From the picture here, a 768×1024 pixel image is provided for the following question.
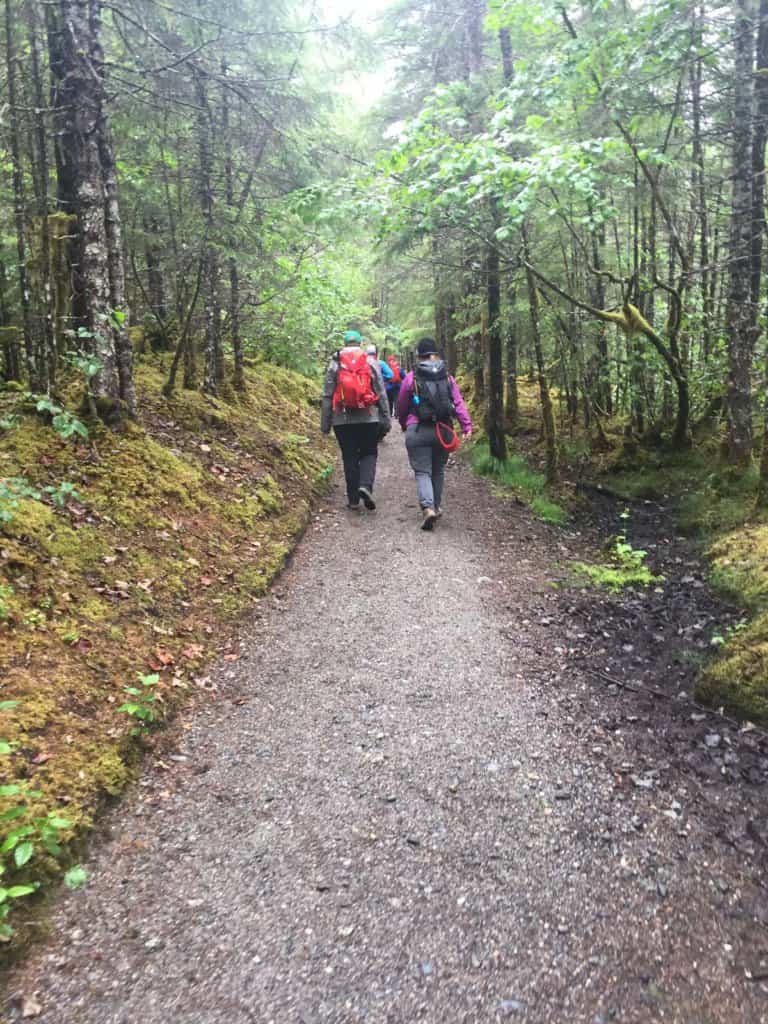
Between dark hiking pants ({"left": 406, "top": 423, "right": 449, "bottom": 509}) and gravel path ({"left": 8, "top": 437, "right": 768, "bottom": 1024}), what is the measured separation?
3794 mm

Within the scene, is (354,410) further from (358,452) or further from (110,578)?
(110,578)

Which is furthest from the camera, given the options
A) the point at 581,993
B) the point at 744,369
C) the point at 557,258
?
the point at 557,258

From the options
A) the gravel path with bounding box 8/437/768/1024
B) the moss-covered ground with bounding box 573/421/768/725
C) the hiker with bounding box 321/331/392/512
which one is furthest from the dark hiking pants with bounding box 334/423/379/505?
the gravel path with bounding box 8/437/768/1024

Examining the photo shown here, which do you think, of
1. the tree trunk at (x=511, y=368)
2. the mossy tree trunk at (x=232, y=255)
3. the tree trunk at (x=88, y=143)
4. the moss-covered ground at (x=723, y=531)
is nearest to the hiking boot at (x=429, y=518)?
the moss-covered ground at (x=723, y=531)

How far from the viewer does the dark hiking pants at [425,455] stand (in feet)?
27.3

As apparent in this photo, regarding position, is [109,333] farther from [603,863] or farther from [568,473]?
[568,473]

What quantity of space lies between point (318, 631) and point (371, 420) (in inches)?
161

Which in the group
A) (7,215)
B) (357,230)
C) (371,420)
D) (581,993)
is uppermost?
(7,215)

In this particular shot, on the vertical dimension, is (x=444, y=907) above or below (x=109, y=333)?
below

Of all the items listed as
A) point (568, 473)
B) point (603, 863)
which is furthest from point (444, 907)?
point (568, 473)

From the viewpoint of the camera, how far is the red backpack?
8.54m

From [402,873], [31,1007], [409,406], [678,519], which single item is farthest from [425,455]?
[31,1007]

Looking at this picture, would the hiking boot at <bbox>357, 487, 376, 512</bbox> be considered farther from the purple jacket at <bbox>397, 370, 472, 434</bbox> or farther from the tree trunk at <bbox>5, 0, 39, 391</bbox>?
the tree trunk at <bbox>5, 0, 39, 391</bbox>

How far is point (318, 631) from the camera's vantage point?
543 cm
